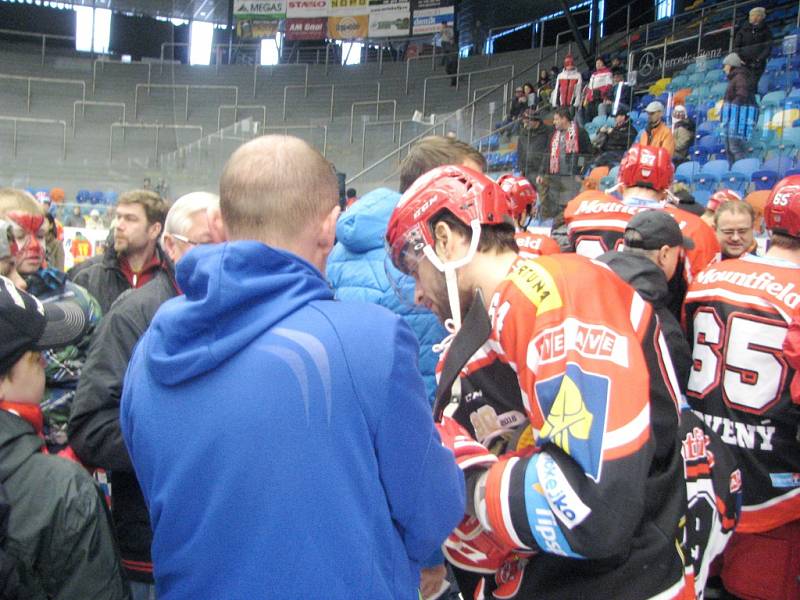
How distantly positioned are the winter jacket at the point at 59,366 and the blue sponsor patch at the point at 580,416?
1863 millimetres

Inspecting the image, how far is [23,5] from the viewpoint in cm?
2448

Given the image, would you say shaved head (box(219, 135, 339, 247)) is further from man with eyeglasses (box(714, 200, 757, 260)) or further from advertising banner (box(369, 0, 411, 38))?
advertising banner (box(369, 0, 411, 38))

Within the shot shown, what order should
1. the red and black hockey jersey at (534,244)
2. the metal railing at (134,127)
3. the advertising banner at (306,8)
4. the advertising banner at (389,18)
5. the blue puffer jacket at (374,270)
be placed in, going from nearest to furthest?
the blue puffer jacket at (374,270) → the red and black hockey jersey at (534,244) → the metal railing at (134,127) → the advertising banner at (389,18) → the advertising banner at (306,8)

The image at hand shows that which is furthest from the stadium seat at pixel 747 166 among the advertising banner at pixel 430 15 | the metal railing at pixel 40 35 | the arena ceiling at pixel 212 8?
the metal railing at pixel 40 35

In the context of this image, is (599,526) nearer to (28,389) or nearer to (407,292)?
(407,292)

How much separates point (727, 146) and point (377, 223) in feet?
20.9

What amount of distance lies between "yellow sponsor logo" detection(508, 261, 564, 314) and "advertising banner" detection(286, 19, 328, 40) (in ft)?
70.8

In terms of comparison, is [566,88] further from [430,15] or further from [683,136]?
[430,15]

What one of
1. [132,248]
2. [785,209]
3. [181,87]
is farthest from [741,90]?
[181,87]

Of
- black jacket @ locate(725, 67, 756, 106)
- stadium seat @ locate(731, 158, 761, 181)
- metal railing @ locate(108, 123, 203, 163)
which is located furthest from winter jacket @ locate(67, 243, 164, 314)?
metal railing @ locate(108, 123, 203, 163)

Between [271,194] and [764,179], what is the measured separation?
273 inches

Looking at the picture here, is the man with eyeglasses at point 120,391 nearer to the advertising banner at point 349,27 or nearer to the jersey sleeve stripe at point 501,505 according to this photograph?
the jersey sleeve stripe at point 501,505

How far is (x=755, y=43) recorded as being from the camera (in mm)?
9984

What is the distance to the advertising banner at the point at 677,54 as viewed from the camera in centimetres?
1094
